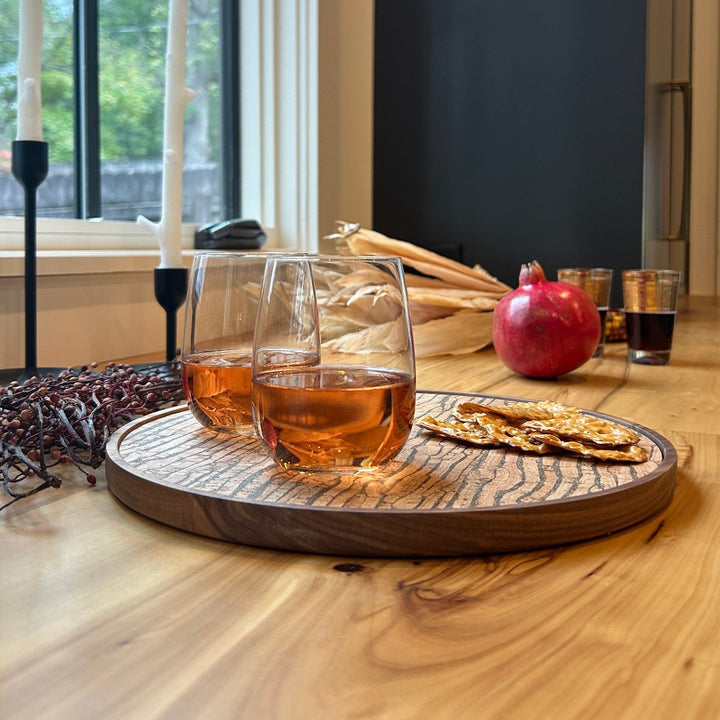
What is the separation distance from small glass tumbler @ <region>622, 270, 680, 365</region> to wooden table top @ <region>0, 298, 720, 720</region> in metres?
0.77

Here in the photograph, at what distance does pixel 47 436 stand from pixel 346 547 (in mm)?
298

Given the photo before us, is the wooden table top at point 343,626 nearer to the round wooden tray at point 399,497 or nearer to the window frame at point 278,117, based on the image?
the round wooden tray at point 399,497

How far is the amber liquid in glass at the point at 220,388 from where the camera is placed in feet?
2.17

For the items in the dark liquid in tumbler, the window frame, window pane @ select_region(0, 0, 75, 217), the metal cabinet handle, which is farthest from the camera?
the metal cabinet handle

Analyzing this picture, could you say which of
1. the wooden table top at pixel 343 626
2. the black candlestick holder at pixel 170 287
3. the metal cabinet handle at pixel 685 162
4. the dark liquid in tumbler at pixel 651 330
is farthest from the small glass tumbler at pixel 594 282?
the metal cabinet handle at pixel 685 162

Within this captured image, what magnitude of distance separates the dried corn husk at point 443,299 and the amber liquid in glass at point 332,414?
2.92 feet

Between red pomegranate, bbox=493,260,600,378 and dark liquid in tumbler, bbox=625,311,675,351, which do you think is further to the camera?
dark liquid in tumbler, bbox=625,311,675,351

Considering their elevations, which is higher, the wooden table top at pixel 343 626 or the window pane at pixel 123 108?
the window pane at pixel 123 108

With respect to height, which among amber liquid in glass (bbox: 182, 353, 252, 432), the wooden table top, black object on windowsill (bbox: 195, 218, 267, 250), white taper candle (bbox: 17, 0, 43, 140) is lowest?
the wooden table top

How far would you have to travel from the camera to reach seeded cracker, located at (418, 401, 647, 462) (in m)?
0.63

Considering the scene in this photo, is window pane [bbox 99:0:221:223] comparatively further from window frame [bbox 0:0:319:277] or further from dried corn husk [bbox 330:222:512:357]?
dried corn husk [bbox 330:222:512:357]

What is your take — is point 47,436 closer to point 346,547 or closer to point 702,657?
point 346,547

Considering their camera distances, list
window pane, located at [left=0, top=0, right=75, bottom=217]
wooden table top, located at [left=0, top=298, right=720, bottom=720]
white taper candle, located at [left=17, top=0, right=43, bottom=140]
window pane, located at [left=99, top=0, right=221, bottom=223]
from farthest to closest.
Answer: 1. window pane, located at [left=99, top=0, right=221, bottom=223]
2. window pane, located at [left=0, top=0, right=75, bottom=217]
3. white taper candle, located at [left=17, top=0, right=43, bottom=140]
4. wooden table top, located at [left=0, top=298, right=720, bottom=720]

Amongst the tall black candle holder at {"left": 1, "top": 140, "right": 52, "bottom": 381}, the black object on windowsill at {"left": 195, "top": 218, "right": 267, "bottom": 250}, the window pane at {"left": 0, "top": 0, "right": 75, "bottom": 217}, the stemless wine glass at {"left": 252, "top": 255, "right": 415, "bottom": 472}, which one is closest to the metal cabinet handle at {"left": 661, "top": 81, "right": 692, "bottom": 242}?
the black object on windowsill at {"left": 195, "top": 218, "right": 267, "bottom": 250}
